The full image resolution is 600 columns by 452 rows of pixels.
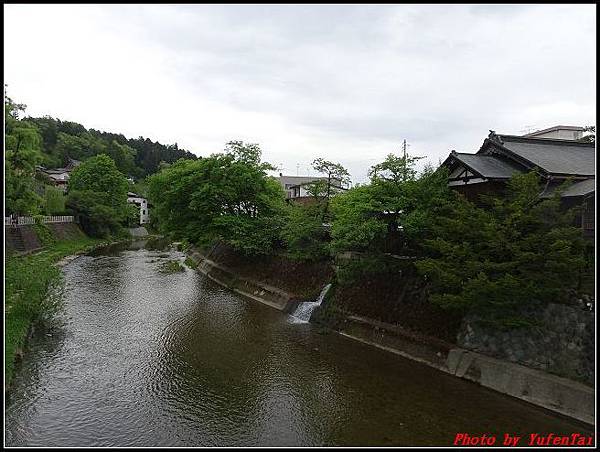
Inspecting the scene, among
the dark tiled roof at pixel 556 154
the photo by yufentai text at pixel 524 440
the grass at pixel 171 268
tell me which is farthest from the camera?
the grass at pixel 171 268

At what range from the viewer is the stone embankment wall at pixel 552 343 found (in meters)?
12.4

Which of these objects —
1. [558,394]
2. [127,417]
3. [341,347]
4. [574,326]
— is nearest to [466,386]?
[558,394]

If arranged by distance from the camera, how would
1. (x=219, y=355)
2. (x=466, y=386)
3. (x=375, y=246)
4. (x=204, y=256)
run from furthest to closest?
(x=204, y=256), (x=375, y=246), (x=219, y=355), (x=466, y=386)

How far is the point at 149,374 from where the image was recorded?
14242 mm

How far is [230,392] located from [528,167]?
13.8 metres

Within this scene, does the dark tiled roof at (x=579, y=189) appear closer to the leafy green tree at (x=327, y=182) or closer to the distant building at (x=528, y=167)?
the distant building at (x=528, y=167)

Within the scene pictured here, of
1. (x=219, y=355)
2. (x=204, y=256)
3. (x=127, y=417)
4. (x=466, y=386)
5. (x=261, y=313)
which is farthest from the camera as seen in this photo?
(x=204, y=256)

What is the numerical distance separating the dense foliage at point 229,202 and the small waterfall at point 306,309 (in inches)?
287

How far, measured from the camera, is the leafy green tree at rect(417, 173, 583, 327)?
42.2 feet

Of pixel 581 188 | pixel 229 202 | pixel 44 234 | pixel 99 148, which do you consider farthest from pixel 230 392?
pixel 99 148

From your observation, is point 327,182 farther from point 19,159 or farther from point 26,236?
point 26,236

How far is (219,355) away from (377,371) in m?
5.72

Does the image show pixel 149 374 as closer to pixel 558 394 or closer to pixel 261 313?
pixel 261 313

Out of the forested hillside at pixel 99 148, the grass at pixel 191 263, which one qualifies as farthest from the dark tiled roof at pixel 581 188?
the forested hillside at pixel 99 148
